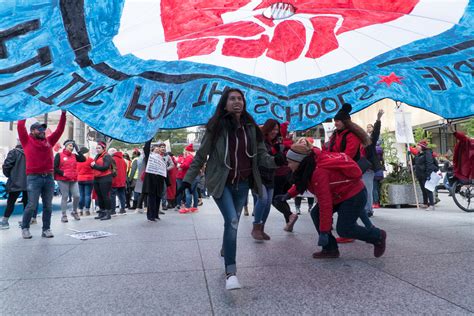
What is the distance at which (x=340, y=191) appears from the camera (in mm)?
4059

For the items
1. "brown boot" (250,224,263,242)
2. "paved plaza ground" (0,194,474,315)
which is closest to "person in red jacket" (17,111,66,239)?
"paved plaza ground" (0,194,474,315)

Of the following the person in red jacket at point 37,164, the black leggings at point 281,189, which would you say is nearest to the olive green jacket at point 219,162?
the black leggings at point 281,189

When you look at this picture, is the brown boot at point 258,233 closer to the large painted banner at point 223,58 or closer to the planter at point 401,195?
the large painted banner at point 223,58

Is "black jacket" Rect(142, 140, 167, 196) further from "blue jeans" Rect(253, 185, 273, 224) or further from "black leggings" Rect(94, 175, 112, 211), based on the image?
"blue jeans" Rect(253, 185, 273, 224)

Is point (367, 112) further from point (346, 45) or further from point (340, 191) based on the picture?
point (340, 191)

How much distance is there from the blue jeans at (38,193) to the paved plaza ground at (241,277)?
45 cm

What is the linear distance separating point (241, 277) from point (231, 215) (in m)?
0.70

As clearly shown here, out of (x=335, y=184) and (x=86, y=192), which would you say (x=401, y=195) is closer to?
(x=335, y=184)

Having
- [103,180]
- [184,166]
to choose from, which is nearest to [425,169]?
[184,166]

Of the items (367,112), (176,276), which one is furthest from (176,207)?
(367,112)

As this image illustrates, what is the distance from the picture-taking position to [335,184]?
4039 millimetres

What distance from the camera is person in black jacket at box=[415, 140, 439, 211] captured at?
408 inches

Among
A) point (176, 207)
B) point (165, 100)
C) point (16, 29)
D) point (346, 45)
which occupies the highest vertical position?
point (346, 45)

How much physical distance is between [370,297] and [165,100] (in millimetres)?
4408
